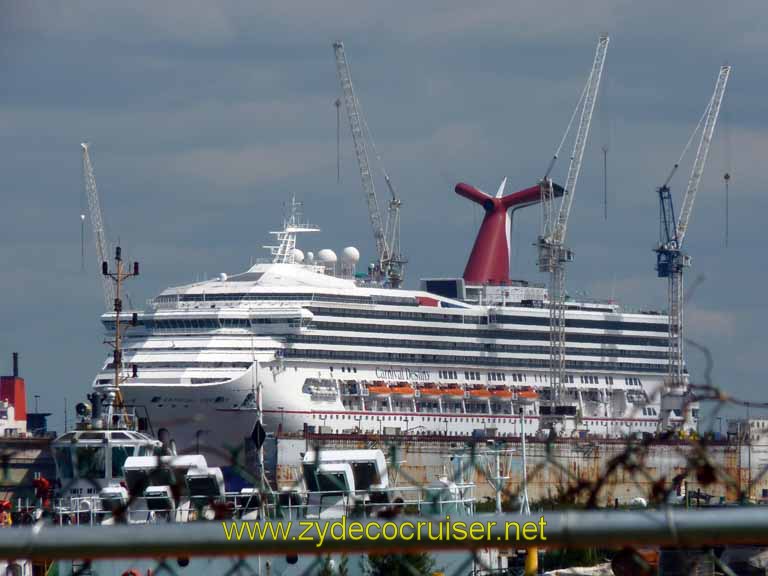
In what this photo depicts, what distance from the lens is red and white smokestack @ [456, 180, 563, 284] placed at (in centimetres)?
10856

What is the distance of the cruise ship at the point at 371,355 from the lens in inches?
3137

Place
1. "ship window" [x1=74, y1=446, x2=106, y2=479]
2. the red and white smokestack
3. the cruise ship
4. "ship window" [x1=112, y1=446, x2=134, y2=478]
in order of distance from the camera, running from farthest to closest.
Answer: the red and white smokestack
the cruise ship
"ship window" [x1=112, y1=446, x2=134, y2=478]
"ship window" [x1=74, y1=446, x2=106, y2=479]

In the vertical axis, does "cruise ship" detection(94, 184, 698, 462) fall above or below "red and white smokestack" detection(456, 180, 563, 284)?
below

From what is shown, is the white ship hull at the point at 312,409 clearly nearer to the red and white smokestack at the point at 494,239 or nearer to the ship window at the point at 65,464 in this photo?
the red and white smokestack at the point at 494,239

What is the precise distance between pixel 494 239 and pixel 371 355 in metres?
24.9

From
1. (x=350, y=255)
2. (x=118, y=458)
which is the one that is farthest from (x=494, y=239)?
(x=118, y=458)

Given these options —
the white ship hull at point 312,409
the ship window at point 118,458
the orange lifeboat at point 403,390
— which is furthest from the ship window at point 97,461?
the orange lifeboat at point 403,390

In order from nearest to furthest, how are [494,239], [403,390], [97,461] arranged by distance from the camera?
[97,461] < [403,390] < [494,239]

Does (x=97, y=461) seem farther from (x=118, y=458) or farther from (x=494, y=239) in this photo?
(x=494, y=239)

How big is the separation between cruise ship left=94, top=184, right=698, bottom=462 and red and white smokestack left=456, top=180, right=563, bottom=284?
10.1m

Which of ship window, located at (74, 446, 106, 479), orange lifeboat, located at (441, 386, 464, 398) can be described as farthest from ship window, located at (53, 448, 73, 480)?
orange lifeboat, located at (441, 386, 464, 398)

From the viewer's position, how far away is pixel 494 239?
108562mm

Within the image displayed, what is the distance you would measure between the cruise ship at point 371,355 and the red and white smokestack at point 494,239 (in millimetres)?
10120

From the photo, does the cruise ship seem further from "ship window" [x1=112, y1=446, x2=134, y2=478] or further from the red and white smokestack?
"ship window" [x1=112, y1=446, x2=134, y2=478]
